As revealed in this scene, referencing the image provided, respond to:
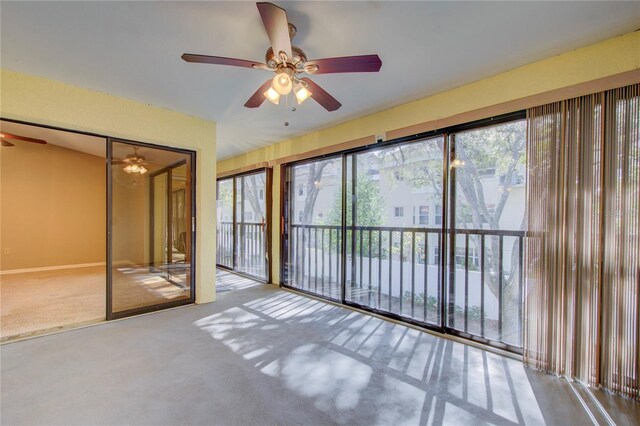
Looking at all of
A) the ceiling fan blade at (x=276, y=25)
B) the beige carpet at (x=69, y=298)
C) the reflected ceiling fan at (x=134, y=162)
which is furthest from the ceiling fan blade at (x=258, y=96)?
the beige carpet at (x=69, y=298)

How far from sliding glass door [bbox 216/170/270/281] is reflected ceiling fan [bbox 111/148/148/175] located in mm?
2002

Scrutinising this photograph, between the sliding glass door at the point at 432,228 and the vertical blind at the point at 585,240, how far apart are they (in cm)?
22

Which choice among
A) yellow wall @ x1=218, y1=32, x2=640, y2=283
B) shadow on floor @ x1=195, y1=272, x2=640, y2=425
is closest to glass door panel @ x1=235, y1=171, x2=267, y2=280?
yellow wall @ x1=218, y1=32, x2=640, y2=283

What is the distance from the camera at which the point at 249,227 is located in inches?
230

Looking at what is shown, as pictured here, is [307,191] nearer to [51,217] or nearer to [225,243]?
[225,243]

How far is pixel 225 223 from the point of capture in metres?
6.50

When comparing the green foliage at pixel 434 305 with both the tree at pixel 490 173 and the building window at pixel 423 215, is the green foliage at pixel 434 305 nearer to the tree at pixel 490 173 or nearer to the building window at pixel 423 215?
the tree at pixel 490 173

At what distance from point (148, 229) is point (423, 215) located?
3.96 m

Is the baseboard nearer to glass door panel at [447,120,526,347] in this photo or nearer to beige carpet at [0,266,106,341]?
beige carpet at [0,266,106,341]

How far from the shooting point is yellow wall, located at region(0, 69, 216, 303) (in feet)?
8.87

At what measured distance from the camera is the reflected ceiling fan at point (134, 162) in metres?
3.52

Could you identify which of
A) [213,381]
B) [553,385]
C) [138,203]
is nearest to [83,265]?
[138,203]

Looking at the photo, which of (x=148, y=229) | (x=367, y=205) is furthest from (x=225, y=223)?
(x=367, y=205)

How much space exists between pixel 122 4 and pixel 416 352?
3446mm
